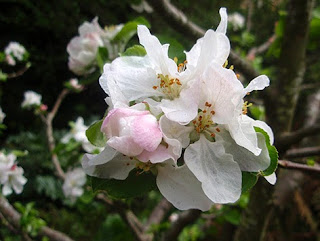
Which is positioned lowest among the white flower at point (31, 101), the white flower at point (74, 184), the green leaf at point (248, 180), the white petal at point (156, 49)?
the white flower at point (74, 184)

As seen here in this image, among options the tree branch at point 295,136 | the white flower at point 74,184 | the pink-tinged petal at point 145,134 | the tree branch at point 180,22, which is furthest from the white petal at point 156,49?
the white flower at point 74,184

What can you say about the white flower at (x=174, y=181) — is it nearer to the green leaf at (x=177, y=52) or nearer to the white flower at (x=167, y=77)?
the white flower at (x=167, y=77)

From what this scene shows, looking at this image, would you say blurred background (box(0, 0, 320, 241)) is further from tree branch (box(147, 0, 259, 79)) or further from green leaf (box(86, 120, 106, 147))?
green leaf (box(86, 120, 106, 147))

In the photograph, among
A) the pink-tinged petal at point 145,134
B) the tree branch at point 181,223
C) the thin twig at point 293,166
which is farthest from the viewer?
the tree branch at point 181,223

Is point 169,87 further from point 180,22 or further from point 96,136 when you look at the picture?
point 180,22

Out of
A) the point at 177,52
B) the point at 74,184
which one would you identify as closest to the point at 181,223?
the point at 74,184

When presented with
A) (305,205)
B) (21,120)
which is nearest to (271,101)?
(305,205)
